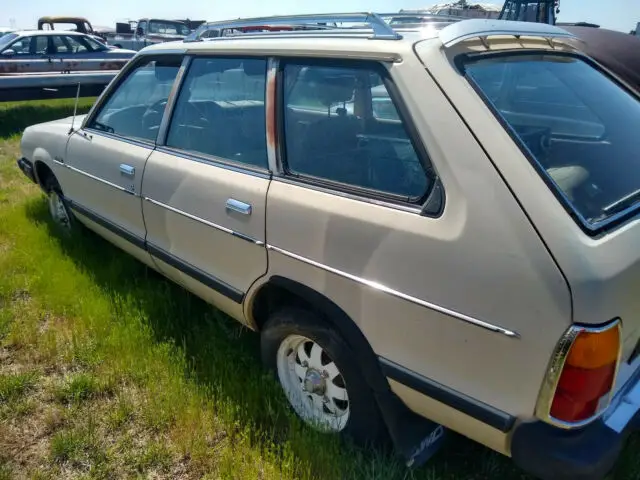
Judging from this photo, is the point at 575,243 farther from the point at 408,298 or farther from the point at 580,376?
the point at 408,298

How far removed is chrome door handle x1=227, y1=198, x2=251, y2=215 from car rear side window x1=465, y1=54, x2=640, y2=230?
1059mm

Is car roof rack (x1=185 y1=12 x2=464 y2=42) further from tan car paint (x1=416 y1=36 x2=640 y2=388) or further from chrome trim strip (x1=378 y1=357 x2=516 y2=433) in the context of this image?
chrome trim strip (x1=378 y1=357 x2=516 y2=433)

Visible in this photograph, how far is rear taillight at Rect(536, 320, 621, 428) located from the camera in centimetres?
147

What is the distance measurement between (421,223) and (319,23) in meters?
1.20

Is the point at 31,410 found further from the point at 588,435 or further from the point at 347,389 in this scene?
the point at 588,435

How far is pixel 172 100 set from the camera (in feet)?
9.66

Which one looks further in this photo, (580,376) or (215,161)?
(215,161)

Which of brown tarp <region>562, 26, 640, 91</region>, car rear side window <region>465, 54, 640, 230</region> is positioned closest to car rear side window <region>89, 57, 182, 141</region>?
car rear side window <region>465, 54, 640, 230</region>

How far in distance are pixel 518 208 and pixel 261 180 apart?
1.15 metres

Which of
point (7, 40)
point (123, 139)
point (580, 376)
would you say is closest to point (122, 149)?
point (123, 139)

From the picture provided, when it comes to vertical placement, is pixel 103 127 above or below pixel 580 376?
above

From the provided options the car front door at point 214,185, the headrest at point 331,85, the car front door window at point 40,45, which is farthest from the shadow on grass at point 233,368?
the car front door window at point 40,45

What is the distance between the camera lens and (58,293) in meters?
3.62

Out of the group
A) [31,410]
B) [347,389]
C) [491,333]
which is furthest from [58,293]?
[491,333]
